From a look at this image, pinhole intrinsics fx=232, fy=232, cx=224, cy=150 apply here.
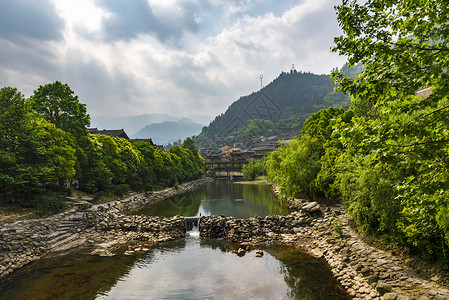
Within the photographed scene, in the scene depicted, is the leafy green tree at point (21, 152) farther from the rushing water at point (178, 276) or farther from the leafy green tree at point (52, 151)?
the rushing water at point (178, 276)

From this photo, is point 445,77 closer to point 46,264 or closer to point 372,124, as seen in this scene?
point 372,124

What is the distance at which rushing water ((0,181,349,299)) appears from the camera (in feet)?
39.6

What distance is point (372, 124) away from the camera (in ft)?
18.2

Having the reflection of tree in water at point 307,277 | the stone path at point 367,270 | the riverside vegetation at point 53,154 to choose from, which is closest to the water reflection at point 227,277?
the reflection of tree in water at point 307,277

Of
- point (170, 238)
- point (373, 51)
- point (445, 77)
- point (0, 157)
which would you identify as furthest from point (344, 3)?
point (0, 157)

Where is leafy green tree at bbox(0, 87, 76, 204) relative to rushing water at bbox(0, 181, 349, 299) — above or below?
above

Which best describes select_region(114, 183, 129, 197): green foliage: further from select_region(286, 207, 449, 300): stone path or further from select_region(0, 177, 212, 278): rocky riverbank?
select_region(286, 207, 449, 300): stone path

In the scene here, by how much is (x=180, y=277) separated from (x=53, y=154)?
715 inches

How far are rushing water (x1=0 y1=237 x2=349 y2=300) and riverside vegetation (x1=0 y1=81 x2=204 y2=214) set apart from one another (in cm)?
825

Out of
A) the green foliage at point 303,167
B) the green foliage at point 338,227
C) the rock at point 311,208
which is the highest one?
the green foliage at point 303,167

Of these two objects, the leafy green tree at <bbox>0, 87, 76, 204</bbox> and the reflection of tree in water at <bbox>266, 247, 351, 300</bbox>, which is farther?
the leafy green tree at <bbox>0, 87, 76, 204</bbox>

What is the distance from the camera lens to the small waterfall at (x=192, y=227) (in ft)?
74.9

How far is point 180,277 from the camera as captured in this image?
46.5 feet

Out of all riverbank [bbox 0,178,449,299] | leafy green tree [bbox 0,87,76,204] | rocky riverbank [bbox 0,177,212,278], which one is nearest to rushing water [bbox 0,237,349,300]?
riverbank [bbox 0,178,449,299]
